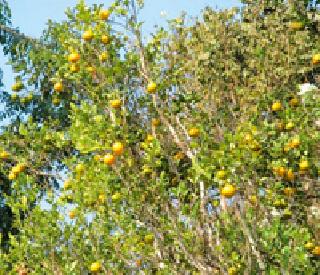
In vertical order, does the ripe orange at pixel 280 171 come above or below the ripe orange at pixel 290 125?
below

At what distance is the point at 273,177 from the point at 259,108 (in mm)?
1217

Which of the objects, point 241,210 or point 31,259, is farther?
point 31,259

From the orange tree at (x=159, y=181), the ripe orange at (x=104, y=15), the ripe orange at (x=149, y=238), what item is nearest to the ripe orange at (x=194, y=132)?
the orange tree at (x=159, y=181)

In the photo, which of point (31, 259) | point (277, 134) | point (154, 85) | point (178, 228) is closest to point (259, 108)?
point (277, 134)

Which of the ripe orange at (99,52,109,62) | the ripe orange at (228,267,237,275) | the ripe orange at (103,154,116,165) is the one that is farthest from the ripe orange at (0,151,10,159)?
the ripe orange at (228,267,237,275)

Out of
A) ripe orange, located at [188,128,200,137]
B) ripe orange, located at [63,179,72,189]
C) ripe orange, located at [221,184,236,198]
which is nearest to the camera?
ripe orange, located at [221,184,236,198]

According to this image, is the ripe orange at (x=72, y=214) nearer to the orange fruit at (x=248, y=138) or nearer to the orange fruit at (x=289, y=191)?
the orange fruit at (x=248, y=138)

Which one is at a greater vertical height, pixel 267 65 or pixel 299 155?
pixel 267 65

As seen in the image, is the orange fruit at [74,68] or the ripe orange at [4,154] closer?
the orange fruit at [74,68]

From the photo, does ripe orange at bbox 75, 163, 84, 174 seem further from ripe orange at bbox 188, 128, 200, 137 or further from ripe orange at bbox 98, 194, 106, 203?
ripe orange at bbox 188, 128, 200, 137

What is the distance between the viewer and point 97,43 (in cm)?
561

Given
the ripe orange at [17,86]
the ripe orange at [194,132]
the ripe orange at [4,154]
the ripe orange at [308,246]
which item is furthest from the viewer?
the ripe orange at [17,86]

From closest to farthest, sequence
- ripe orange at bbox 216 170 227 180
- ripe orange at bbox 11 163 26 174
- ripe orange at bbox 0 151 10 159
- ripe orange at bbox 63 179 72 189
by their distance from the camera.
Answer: ripe orange at bbox 216 170 227 180 → ripe orange at bbox 63 179 72 189 → ripe orange at bbox 11 163 26 174 → ripe orange at bbox 0 151 10 159

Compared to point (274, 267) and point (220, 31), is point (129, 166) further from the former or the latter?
point (220, 31)
